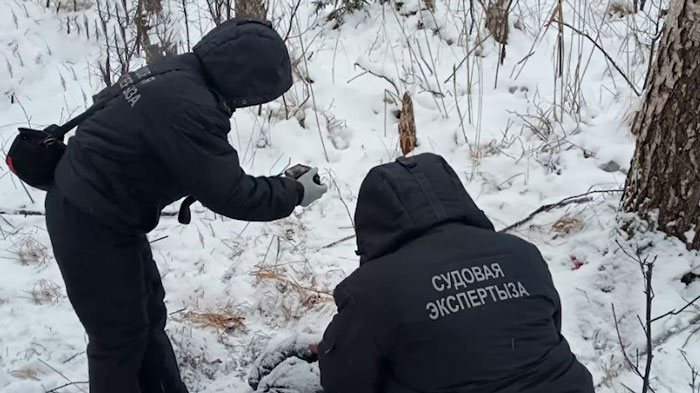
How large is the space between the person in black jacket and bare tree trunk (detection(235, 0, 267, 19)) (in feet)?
9.59

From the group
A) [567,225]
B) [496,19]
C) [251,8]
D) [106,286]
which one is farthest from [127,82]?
[496,19]

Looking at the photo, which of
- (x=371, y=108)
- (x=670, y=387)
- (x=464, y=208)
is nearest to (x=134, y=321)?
(x=464, y=208)

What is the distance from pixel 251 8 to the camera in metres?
5.16

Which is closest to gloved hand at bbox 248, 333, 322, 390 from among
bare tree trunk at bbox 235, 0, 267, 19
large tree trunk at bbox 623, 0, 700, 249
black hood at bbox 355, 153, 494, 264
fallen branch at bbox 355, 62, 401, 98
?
black hood at bbox 355, 153, 494, 264

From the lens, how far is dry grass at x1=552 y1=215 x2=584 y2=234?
3689mm

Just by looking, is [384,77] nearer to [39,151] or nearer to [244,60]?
[244,60]

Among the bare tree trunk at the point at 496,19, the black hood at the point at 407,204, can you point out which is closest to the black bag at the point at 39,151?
the black hood at the point at 407,204

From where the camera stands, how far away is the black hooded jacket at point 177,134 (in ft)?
7.09

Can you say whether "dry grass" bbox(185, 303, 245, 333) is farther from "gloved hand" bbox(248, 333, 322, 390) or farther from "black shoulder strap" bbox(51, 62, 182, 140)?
"black shoulder strap" bbox(51, 62, 182, 140)

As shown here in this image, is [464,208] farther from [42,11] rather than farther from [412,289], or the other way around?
[42,11]

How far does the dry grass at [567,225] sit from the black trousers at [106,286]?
210 centimetres

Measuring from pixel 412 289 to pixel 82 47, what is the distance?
5.39 metres

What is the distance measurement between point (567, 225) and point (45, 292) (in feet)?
8.65

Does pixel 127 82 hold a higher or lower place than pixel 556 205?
higher
